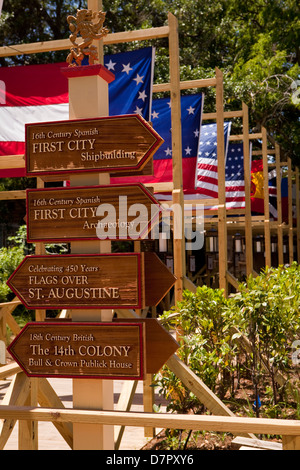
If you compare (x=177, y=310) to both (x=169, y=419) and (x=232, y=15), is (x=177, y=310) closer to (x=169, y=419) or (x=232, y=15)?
(x=169, y=419)

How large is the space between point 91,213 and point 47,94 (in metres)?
4.06

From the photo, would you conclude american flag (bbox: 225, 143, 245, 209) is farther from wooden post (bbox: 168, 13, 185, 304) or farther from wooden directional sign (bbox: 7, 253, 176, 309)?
wooden directional sign (bbox: 7, 253, 176, 309)

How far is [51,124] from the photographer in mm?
3781

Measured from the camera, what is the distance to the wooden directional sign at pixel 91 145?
3.61 metres

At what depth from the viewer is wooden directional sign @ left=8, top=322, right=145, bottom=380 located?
11.7 ft

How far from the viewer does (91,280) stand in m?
3.64

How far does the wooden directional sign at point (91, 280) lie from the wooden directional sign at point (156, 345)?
14cm

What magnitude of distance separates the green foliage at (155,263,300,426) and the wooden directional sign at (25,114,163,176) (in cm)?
234

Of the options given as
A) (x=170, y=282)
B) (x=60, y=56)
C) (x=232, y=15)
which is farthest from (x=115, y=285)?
(x=232, y=15)

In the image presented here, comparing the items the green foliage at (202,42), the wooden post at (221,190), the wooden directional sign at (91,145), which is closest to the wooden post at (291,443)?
the wooden directional sign at (91,145)

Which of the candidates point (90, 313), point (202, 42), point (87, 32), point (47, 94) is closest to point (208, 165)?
point (47, 94)

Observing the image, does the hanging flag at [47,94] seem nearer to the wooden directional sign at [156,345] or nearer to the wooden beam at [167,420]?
the wooden directional sign at [156,345]

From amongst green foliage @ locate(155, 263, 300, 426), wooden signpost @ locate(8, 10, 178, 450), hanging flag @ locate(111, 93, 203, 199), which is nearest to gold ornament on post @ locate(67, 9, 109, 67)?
wooden signpost @ locate(8, 10, 178, 450)

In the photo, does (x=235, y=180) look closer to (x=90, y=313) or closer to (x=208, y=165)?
(x=208, y=165)
